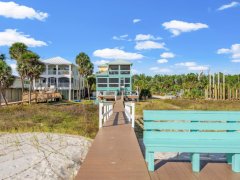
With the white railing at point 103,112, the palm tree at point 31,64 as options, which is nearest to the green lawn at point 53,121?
the white railing at point 103,112

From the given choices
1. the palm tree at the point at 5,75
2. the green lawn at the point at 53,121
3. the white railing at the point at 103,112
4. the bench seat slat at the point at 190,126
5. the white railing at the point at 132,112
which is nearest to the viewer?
the bench seat slat at the point at 190,126

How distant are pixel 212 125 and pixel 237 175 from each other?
34.6 inches

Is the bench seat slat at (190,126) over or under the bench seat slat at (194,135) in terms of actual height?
over

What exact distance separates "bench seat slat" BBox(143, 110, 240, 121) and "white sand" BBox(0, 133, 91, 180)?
8.33 feet

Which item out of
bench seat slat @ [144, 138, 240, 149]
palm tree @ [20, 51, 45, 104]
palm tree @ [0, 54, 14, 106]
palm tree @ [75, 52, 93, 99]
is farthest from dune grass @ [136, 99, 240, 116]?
palm tree @ [75, 52, 93, 99]

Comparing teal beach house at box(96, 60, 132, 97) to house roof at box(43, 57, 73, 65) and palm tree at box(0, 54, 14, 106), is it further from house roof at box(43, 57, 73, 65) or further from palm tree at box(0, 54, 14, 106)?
palm tree at box(0, 54, 14, 106)

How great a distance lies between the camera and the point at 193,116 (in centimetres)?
431

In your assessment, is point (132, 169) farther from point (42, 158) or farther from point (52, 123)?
point (52, 123)

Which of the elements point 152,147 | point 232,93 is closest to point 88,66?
point 232,93

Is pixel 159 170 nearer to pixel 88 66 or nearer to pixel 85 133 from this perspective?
pixel 85 133

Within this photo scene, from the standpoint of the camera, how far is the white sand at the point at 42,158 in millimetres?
5246

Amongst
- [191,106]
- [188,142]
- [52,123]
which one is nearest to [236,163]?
[188,142]

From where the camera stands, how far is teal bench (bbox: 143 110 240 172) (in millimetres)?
3879

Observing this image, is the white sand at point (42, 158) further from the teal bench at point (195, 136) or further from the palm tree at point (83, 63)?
the palm tree at point (83, 63)
